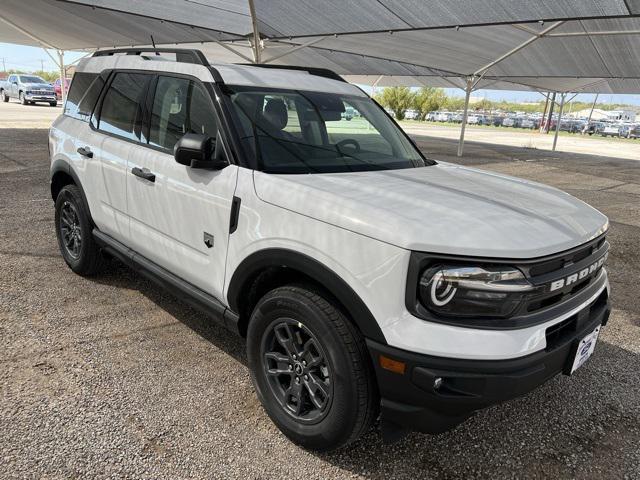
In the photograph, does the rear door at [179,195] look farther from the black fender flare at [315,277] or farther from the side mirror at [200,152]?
the black fender flare at [315,277]

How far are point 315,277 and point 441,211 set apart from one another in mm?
617

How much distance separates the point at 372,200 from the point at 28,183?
8.05 meters

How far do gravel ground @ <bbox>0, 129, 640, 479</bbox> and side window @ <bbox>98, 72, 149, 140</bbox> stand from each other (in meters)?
1.38

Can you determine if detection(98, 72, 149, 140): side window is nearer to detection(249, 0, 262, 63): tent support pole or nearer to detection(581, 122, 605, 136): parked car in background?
detection(249, 0, 262, 63): tent support pole

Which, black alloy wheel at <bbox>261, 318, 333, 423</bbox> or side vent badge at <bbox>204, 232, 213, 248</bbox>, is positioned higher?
side vent badge at <bbox>204, 232, 213, 248</bbox>

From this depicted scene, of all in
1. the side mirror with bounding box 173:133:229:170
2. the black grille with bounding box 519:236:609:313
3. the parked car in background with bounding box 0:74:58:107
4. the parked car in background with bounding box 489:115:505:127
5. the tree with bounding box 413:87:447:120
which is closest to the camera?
the black grille with bounding box 519:236:609:313

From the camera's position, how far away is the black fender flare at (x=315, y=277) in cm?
199

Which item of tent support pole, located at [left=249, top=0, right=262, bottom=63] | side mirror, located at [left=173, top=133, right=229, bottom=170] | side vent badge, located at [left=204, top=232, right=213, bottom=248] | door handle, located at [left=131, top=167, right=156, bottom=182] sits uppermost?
tent support pole, located at [left=249, top=0, right=262, bottom=63]

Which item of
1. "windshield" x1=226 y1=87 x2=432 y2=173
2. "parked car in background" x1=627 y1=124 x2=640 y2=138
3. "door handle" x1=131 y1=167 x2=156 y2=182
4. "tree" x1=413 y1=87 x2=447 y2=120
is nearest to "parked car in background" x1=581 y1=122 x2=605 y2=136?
"parked car in background" x1=627 y1=124 x2=640 y2=138

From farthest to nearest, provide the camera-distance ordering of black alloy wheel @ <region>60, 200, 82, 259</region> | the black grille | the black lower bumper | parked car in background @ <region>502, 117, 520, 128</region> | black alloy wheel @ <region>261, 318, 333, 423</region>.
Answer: parked car in background @ <region>502, 117, 520, 128</region> < black alloy wheel @ <region>60, 200, 82, 259</region> < black alloy wheel @ <region>261, 318, 333, 423</region> < the black grille < the black lower bumper

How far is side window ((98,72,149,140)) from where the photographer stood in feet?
11.1

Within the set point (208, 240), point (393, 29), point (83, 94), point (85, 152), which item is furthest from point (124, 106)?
point (393, 29)

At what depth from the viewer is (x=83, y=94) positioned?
4.15 metres

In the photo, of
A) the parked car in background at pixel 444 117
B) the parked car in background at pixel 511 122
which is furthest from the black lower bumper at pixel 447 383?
the parked car in background at pixel 444 117
